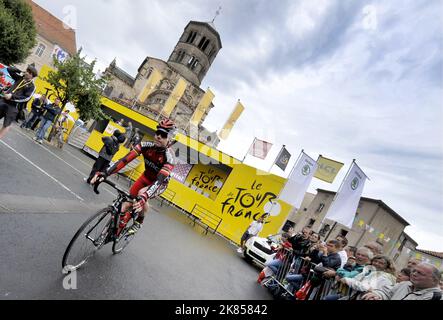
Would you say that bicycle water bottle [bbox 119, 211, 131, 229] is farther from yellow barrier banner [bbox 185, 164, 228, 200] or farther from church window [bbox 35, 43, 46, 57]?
church window [bbox 35, 43, 46, 57]

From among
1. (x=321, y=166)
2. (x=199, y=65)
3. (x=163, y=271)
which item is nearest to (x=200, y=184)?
(x=321, y=166)

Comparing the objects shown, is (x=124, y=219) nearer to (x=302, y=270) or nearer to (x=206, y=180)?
(x=302, y=270)

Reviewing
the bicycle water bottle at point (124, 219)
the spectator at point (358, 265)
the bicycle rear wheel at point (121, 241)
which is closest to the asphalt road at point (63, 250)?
the bicycle rear wheel at point (121, 241)

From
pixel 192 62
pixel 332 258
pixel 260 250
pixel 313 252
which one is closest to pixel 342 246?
pixel 332 258

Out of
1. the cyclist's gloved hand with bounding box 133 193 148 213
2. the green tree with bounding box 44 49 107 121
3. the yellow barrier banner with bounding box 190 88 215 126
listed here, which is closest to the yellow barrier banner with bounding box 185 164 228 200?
the green tree with bounding box 44 49 107 121

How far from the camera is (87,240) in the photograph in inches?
155

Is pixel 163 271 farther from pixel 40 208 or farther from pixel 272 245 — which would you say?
pixel 272 245

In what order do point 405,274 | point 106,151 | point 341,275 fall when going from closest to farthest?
point 405,274
point 341,275
point 106,151

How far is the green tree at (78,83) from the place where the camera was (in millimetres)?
13930

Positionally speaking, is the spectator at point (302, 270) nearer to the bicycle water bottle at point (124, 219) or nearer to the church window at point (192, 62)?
the bicycle water bottle at point (124, 219)

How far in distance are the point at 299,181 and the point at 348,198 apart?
2344 millimetres

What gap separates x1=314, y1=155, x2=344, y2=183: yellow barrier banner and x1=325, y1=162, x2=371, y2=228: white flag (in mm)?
1094
